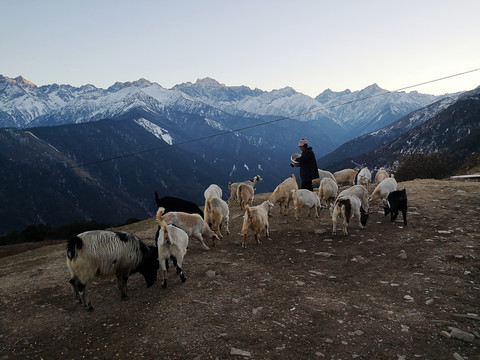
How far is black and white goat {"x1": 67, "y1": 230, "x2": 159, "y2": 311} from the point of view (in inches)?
271

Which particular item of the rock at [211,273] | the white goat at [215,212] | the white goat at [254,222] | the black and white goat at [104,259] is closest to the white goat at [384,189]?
the white goat at [254,222]

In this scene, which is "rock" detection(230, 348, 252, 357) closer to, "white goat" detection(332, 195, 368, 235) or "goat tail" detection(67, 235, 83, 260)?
"goat tail" detection(67, 235, 83, 260)

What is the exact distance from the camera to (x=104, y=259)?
7.21 meters

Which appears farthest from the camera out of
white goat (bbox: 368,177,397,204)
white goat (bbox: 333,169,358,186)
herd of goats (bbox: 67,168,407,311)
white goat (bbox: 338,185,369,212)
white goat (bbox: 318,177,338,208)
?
white goat (bbox: 333,169,358,186)

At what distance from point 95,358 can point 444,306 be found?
6734 millimetres

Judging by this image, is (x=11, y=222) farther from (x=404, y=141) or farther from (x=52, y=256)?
(x=404, y=141)

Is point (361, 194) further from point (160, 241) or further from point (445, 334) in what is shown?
point (160, 241)

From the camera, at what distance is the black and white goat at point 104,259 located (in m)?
6.88

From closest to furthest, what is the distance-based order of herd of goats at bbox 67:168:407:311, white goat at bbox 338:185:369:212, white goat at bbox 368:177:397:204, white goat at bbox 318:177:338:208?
herd of goats at bbox 67:168:407:311 < white goat at bbox 338:185:369:212 < white goat at bbox 318:177:338:208 < white goat at bbox 368:177:397:204

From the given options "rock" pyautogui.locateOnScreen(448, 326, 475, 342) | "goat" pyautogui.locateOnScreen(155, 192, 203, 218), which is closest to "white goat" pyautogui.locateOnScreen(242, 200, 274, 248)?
"goat" pyautogui.locateOnScreen(155, 192, 203, 218)

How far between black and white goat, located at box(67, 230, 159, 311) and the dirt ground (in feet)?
1.58

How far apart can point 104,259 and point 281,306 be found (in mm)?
4315

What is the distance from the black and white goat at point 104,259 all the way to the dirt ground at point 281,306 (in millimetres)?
482

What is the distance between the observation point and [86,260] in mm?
6926
